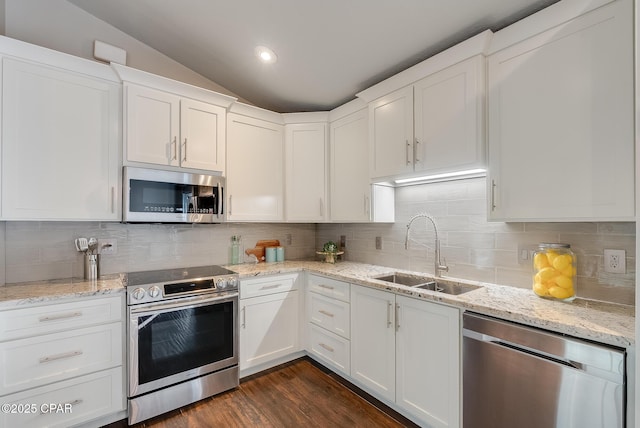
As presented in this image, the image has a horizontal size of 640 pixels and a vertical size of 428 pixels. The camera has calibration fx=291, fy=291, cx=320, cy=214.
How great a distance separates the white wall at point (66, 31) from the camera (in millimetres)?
2102

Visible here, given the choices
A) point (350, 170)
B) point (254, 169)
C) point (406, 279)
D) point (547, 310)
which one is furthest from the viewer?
point (254, 169)

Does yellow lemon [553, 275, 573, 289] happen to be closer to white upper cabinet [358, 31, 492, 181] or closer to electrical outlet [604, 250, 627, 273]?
electrical outlet [604, 250, 627, 273]

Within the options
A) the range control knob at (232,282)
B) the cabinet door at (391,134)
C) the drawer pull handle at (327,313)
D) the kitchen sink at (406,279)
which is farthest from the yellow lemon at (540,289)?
the range control knob at (232,282)

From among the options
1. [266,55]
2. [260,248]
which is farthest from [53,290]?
[266,55]

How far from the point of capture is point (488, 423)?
4.84 ft

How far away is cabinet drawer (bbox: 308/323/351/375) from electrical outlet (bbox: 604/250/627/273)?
5.50 ft

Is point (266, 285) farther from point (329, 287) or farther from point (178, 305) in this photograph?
point (178, 305)

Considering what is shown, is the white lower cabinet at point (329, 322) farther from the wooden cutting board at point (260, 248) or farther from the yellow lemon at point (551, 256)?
the yellow lemon at point (551, 256)

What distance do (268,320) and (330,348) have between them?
0.58m

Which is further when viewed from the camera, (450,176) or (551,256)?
(450,176)

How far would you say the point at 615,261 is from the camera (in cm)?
153

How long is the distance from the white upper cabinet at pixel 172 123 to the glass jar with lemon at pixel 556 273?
243cm

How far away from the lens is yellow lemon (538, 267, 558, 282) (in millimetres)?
1574

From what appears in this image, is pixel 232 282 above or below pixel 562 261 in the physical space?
below
